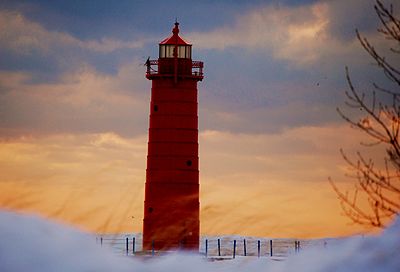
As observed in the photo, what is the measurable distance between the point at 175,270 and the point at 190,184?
20.1m

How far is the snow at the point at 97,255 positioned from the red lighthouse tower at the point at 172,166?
17.6 metres

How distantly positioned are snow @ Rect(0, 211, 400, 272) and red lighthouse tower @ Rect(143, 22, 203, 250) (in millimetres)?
17556

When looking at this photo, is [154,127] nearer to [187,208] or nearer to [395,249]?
[187,208]

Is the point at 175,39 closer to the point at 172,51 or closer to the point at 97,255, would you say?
the point at 172,51

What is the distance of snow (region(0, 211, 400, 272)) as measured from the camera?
1492 cm

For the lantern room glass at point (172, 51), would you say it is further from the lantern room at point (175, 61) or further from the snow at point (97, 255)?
the snow at point (97, 255)

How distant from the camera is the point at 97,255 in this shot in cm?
2275

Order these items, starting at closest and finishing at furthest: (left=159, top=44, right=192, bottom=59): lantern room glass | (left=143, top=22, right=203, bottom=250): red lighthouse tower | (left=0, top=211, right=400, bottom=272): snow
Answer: (left=0, top=211, right=400, bottom=272): snow, (left=143, top=22, right=203, bottom=250): red lighthouse tower, (left=159, top=44, right=192, bottom=59): lantern room glass

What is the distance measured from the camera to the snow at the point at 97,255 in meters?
14.9

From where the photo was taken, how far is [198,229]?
144ft

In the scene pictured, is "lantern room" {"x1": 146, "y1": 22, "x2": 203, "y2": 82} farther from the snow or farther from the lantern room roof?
the snow

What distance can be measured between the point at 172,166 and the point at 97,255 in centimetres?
2094

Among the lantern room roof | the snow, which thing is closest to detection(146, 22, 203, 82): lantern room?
the lantern room roof

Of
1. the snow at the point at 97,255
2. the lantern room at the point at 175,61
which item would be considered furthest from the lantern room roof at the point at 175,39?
the snow at the point at 97,255
